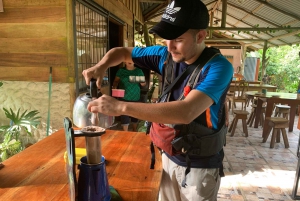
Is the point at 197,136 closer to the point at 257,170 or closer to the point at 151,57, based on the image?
the point at 151,57

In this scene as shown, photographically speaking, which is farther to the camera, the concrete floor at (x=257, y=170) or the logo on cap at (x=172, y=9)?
the concrete floor at (x=257, y=170)

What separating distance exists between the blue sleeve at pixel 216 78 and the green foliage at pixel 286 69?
13829 millimetres

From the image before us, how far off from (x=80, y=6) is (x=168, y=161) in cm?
291

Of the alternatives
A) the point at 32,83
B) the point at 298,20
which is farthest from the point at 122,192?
the point at 298,20

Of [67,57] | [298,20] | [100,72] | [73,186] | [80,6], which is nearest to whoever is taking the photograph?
[73,186]

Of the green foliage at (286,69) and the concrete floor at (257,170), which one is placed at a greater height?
the green foliage at (286,69)

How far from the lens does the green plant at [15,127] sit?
288cm

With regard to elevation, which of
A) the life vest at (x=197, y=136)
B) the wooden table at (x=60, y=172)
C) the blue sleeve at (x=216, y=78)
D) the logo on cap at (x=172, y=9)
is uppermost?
the logo on cap at (x=172, y=9)

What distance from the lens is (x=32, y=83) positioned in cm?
317

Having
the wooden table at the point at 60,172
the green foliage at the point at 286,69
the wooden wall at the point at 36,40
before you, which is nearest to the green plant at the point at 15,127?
the wooden wall at the point at 36,40

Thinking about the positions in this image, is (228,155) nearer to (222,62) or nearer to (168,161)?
(168,161)

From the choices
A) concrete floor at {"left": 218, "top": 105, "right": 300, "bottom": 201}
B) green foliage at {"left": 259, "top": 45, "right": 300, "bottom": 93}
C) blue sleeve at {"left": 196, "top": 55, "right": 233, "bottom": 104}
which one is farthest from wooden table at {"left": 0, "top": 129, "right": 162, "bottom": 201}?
green foliage at {"left": 259, "top": 45, "right": 300, "bottom": 93}

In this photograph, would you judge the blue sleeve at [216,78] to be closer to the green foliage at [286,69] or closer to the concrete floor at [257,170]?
the concrete floor at [257,170]

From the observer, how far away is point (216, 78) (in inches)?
40.0
